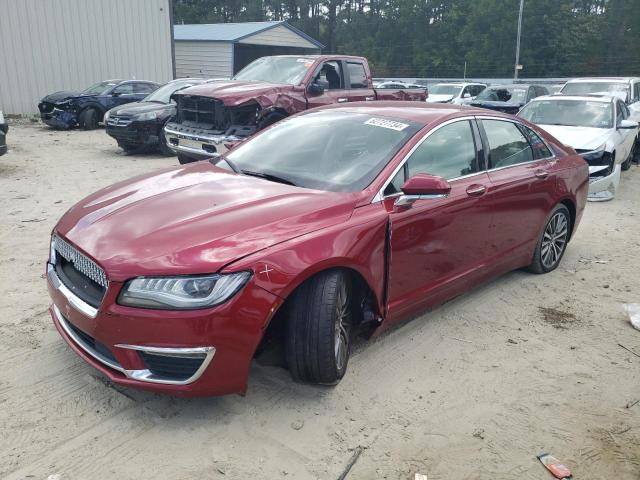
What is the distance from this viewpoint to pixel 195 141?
878cm

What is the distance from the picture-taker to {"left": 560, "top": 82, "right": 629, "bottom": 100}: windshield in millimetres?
14141

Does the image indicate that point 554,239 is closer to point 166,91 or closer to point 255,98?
point 255,98

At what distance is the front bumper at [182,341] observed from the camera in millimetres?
2652

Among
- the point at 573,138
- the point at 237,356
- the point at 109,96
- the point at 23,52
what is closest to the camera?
the point at 237,356

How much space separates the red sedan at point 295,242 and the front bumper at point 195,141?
160 inches

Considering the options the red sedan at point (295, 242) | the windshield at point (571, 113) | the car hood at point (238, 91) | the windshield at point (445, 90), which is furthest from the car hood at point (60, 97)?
the red sedan at point (295, 242)

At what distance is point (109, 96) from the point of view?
15984mm

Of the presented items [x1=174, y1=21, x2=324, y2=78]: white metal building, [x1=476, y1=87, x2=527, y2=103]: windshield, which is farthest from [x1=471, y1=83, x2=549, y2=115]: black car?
[x1=174, y1=21, x2=324, y2=78]: white metal building

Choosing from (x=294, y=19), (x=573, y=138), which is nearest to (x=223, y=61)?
(x=573, y=138)

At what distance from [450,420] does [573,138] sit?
24.2ft

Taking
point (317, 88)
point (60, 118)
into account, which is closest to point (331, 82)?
point (317, 88)

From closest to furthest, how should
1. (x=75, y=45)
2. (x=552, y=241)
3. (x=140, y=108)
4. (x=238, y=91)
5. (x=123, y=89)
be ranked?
(x=552, y=241) → (x=238, y=91) → (x=140, y=108) → (x=123, y=89) → (x=75, y=45)

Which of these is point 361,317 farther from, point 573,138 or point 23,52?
point 23,52

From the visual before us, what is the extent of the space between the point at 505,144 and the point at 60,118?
14.3 metres
